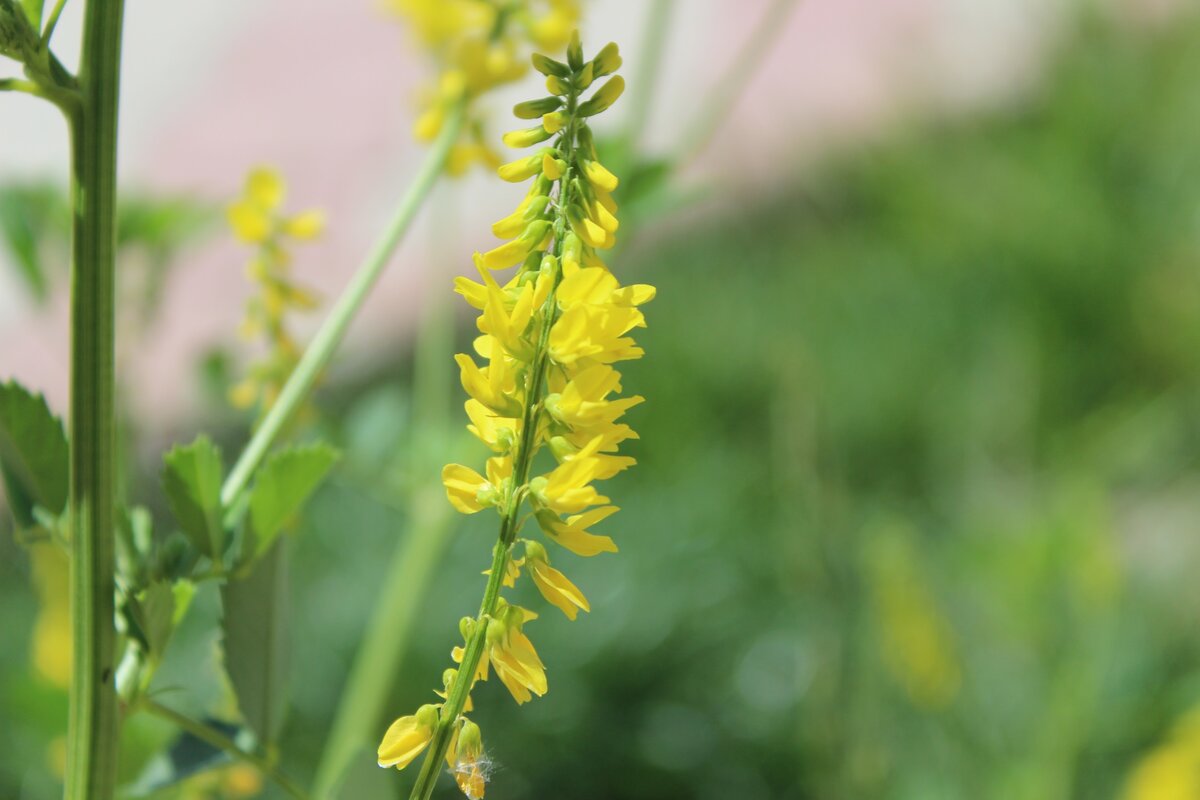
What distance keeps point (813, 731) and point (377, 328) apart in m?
1.68

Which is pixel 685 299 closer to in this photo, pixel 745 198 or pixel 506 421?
Result: pixel 745 198

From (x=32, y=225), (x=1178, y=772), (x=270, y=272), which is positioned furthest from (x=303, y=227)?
(x=1178, y=772)

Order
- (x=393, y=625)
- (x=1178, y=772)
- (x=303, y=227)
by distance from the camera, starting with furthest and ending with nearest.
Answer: (x=1178, y=772), (x=393, y=625), (x=303, y=227)

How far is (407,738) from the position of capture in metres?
0.26

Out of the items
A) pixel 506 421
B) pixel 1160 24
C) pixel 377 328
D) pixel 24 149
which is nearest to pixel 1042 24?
pixel 1160 24

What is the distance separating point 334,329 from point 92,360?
0.12 metres

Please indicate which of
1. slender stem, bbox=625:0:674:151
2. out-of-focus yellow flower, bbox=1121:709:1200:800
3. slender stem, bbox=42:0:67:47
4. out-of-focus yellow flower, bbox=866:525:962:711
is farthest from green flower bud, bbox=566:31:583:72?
out-of-focus yellow flower, bbox=1121:709:1200:800

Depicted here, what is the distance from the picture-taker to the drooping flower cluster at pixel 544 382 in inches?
9.4

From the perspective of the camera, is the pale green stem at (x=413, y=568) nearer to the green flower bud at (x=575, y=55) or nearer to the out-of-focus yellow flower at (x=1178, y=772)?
the green flower bud at (x=575, y=55)

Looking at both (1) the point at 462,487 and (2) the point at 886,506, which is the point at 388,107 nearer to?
(2) the point at 886,506

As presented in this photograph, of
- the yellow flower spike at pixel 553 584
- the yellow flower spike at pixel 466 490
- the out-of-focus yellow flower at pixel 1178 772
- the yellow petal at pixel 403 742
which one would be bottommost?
the yellow petal at pixel 403 742

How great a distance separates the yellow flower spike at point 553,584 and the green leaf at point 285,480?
0.07m

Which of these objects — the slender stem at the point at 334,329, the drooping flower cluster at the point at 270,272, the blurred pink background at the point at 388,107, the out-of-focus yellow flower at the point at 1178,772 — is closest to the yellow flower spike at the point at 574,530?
the slender stem at the point at 334,329

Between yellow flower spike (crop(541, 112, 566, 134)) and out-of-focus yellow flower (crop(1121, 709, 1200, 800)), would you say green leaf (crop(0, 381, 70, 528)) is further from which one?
out-of-focus yellow flower (crop(1121, 709, 1200, 800))
